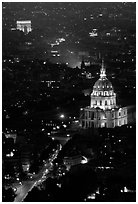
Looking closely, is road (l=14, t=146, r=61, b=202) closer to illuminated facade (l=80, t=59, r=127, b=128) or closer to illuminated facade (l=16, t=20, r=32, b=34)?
illuminated facade (l=80, t=59, r=127, b=128)

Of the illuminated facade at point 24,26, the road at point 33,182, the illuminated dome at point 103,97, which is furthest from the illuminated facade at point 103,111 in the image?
the illuminated facade at point 24,26

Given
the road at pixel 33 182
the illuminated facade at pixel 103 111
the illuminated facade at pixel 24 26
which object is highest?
the illuminated facade at pixel 24 26

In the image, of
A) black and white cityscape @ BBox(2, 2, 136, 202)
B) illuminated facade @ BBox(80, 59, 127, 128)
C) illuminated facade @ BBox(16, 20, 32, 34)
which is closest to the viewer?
black and white cityscape @ BBox(2, 2, 136, 202)

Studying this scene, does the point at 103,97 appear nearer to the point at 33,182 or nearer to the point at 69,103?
the point at 69,103

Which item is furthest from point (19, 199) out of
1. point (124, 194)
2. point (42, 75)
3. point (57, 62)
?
point (57, 62)

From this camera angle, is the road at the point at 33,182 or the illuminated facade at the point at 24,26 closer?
the road at the point at 33,182

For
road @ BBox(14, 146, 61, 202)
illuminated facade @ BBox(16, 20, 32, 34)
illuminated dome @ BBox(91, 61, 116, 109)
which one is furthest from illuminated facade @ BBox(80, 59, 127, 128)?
illuminated facade @ BBox(16, 20, 32, 34)

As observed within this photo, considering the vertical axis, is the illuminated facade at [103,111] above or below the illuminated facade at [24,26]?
below

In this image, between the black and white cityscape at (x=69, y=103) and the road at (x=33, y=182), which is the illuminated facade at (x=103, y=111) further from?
the road at (x=33, y=182)
